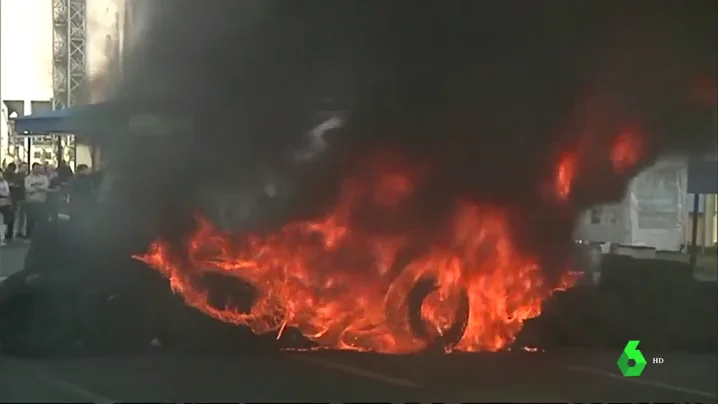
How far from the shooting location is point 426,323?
478 centimetres

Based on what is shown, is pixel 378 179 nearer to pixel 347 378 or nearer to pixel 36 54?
pixel 347 378

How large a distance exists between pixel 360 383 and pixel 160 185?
160 cm

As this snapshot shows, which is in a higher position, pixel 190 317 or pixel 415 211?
pixel 415 211

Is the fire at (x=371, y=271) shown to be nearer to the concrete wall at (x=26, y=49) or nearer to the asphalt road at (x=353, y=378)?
the asphalt road at (x=353, y=378)

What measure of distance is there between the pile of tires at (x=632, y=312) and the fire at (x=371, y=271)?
38cm

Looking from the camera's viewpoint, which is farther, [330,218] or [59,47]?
[330,218]

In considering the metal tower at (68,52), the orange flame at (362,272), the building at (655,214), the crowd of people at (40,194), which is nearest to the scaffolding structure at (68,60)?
the metal tower at (68,52)

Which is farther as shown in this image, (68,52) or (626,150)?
(626,150)

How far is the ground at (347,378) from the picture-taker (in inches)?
167

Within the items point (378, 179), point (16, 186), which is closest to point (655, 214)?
point (378, 179)

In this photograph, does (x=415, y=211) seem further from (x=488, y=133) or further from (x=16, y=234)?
(x=16, y=234)

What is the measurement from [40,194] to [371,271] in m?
1.94

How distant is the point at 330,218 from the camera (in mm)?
4766

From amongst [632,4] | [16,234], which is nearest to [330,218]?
[16,234]
